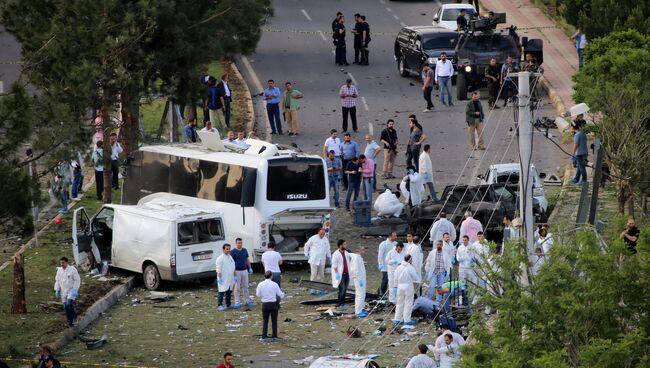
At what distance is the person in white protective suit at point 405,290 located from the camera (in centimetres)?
2753

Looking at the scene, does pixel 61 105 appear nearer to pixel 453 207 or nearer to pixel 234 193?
pixel 234 193

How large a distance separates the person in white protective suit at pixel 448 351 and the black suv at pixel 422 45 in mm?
24059

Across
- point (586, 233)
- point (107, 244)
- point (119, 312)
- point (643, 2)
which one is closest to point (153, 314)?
point (119, 312)

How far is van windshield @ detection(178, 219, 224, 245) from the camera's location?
3120 cm

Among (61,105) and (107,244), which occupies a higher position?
(61,105)

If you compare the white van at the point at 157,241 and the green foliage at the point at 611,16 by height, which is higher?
the green foliage at the point at 611,16

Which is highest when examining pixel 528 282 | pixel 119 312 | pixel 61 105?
pixel 61 105

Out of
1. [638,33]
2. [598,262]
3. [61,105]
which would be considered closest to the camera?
[598,262]

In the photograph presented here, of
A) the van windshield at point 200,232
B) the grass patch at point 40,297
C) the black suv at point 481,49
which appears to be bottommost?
the grass patch at point 40,297

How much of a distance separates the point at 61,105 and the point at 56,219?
12.0m

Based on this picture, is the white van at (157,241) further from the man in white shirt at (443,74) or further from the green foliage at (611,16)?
the green foliage at (611,16)

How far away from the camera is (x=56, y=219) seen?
120ft

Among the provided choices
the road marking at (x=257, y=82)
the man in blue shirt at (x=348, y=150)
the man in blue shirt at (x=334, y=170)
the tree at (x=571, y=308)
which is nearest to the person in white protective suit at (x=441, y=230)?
the man in blue shirt at (x=334, y=170)

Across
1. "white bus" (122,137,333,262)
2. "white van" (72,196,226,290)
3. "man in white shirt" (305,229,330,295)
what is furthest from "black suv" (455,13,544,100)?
"man in white shirt" (305,229,330,295)
